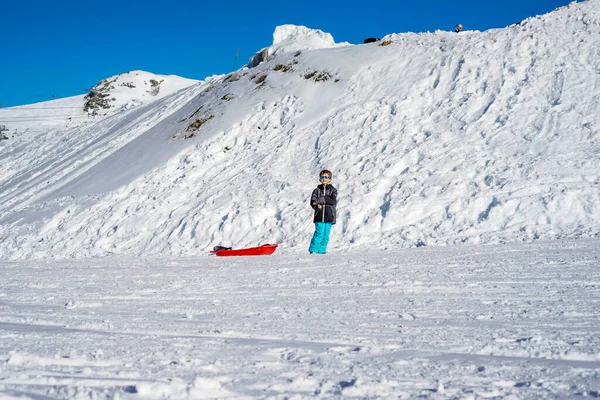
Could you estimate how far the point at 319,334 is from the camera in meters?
3.70

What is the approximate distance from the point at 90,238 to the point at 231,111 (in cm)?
788

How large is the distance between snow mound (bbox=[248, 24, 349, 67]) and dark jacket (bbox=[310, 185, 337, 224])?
15.5 m

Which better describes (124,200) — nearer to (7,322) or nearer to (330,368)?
(7,322)

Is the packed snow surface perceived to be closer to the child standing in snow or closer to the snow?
the snow

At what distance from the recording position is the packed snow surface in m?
2.63

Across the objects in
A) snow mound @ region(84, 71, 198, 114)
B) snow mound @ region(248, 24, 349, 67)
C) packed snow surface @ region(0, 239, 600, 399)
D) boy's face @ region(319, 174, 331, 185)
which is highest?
snow mound @ region(84, 71, 198, 114)

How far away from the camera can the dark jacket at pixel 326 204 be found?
1003cm

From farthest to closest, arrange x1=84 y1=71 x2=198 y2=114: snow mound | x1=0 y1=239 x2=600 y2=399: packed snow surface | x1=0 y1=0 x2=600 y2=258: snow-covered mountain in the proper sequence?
1. x1=84 y1=71 x2=198 y2=114: snow mound
2. x1=0 y1=0 x2=600 y2=258: snow-covered mountain
3. x1=0 y1=239 x2=600 y2=399: packed snow surface

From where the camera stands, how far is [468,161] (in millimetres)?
12367

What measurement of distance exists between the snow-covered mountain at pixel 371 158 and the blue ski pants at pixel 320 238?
2.50 feet

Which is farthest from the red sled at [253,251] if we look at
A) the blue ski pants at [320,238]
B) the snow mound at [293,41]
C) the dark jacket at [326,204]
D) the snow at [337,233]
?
the snow mound at [293,41]

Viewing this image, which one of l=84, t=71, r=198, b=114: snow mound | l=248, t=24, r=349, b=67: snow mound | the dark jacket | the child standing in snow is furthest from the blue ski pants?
l=84, t=71, r=198, b=114: snow mound

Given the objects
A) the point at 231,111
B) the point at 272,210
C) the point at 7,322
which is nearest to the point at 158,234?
the point at 272,210

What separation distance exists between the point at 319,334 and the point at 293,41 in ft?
79.7
